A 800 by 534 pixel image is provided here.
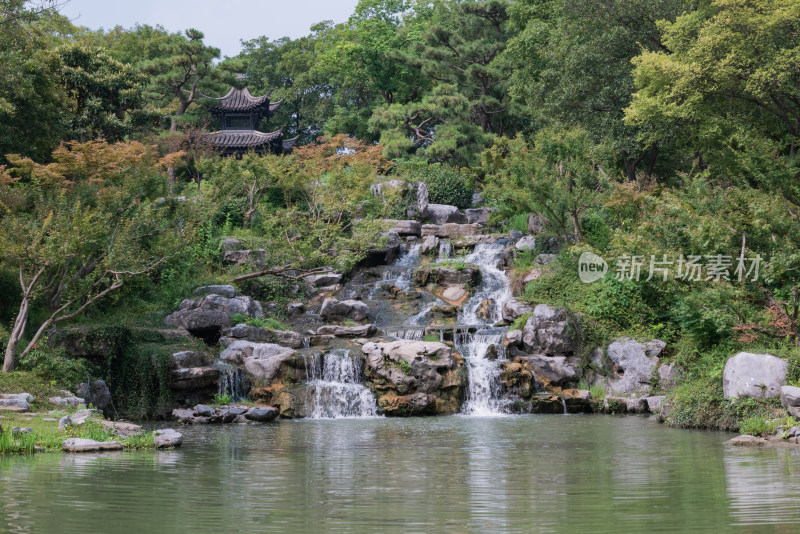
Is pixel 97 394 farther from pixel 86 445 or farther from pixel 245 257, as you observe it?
pixel 245 257

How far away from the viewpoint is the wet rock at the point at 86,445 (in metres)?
11.8

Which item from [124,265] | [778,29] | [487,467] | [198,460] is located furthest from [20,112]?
[778,29]

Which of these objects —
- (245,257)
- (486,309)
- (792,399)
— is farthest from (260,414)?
(792,399)

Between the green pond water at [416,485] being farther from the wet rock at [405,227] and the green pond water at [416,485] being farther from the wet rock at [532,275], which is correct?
the wet rock at [405,227]

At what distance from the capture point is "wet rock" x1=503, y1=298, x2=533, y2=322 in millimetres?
22078

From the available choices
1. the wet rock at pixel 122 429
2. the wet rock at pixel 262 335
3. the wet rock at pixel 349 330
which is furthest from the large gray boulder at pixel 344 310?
the wet rock at pixel 122 429

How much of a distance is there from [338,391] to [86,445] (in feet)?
25.6

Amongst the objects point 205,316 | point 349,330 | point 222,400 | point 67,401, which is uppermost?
point 205,316

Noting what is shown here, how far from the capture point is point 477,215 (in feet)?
111

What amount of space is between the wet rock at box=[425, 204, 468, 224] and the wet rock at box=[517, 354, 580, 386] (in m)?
13.4

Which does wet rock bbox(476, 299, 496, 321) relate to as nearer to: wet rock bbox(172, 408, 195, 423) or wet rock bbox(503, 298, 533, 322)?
wet rock bbox(503, 298, 533, 322)

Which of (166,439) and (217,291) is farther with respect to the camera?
(217,291)

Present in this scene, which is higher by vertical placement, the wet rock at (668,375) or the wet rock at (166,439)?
the wet rock at (668,375)

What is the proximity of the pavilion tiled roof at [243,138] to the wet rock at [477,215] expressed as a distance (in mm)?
12408
